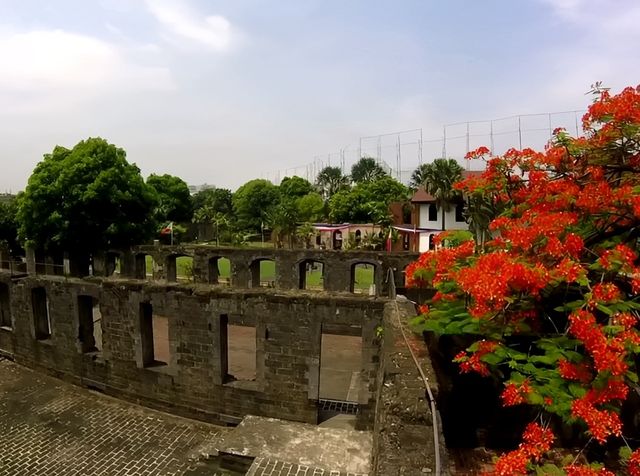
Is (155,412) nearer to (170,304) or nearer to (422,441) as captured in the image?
(170,304)

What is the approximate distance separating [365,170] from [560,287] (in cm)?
6529

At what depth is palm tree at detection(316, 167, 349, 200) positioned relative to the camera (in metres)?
58.5

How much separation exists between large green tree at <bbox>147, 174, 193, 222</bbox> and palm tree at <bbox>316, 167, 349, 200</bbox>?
17750 mm

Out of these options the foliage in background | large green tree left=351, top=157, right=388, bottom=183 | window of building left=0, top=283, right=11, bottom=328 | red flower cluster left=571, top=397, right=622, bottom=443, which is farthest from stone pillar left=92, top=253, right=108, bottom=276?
large green tree left=351, top=157, right=388, bottom=183

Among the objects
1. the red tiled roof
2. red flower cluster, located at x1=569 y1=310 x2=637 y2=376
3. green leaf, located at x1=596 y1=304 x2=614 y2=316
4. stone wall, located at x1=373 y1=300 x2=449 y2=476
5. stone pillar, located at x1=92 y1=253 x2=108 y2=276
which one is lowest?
stone pillar, located at x1=92 y1=253 x2=108 y2=276

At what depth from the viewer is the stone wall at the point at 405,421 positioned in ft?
10.9

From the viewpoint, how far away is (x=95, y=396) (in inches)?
453

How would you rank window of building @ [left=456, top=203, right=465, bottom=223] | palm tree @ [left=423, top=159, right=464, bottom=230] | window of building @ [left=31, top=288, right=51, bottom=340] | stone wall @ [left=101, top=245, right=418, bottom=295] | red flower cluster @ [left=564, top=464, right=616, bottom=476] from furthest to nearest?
1. window of building @ [left=456, top=203, right=465, bottom=223]
2. palm tree @ [left=423, top=159, right=464, bottom=230]
3. stone wall @ [left=101, top=245, right=418, bottom=295]
4. window of building @ [left=31, top=288, right=51, bottom=340]
5. red flower cluster @ [left=564, top=464, right=616, bottom=476]

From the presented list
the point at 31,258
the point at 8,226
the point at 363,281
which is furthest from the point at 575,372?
the point at 8,226

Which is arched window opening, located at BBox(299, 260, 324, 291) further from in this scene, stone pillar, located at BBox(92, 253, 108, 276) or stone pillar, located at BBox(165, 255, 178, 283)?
stone pillar, located at BBox(92, 253, 108, 276)

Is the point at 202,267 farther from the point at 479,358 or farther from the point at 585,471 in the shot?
the point at 585,471

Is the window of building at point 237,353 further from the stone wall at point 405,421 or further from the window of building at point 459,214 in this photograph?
the window of building at point 459,214

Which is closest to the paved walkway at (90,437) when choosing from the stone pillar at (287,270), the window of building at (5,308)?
the window of building at (5,308)

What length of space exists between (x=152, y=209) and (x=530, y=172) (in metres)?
18.4
